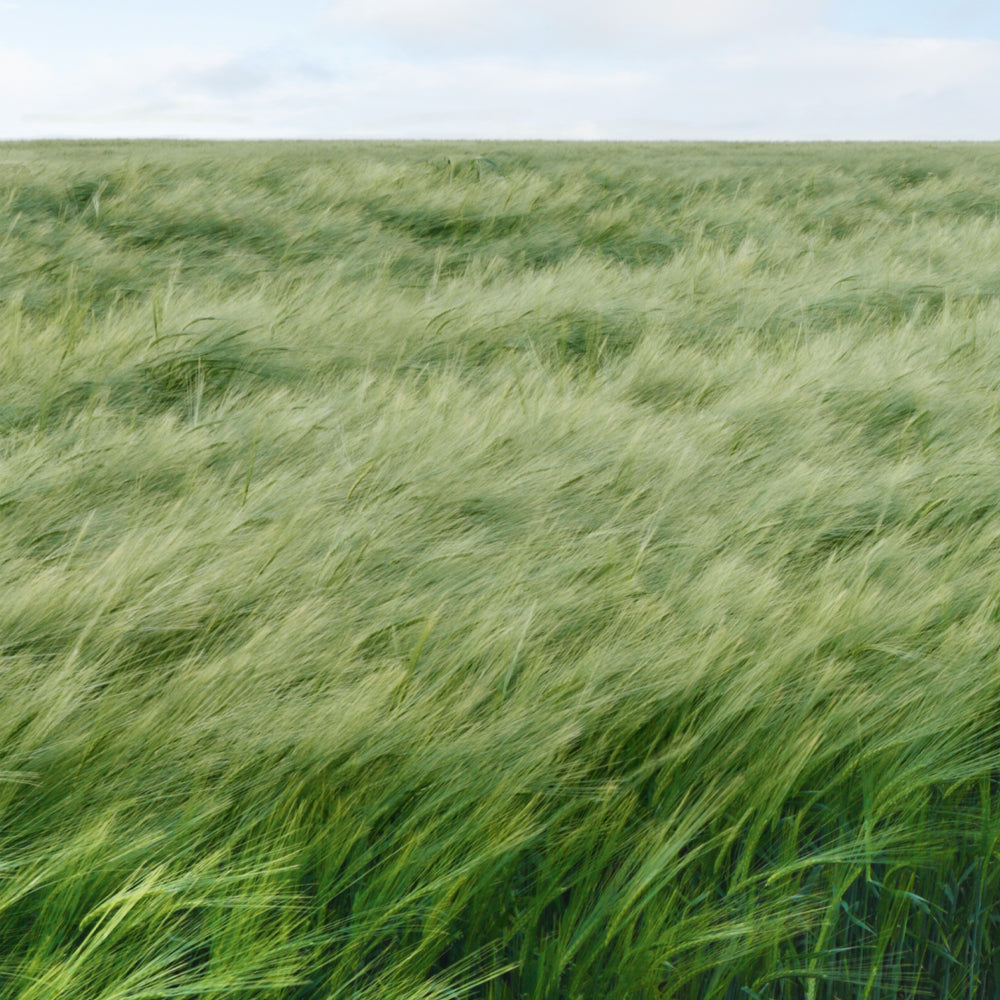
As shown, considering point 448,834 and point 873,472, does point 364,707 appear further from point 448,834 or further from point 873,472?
point 873,472

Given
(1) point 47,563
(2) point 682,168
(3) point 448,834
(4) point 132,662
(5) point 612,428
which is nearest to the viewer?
(3) point 448,834

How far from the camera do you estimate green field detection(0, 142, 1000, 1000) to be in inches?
36.0

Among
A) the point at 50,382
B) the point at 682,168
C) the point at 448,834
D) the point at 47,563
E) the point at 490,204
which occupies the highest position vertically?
the point at 682,168

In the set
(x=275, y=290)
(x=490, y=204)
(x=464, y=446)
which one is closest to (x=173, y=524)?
(x=464, y=446)

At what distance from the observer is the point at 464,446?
6.53ft

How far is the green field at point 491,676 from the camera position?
0.91 meters

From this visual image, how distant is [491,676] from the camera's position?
1.20m

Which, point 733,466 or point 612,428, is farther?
point 612,428

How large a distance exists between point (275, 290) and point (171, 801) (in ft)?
10.3

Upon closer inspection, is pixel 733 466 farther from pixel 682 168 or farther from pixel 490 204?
pixel 682 168

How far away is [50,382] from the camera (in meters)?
2.37

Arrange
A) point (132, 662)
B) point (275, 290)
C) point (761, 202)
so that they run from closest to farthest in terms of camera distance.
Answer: point (132, 662), point (275, 290), point (761, 202)

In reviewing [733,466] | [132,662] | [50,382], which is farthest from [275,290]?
[132,662]

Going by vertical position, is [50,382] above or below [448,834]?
above
